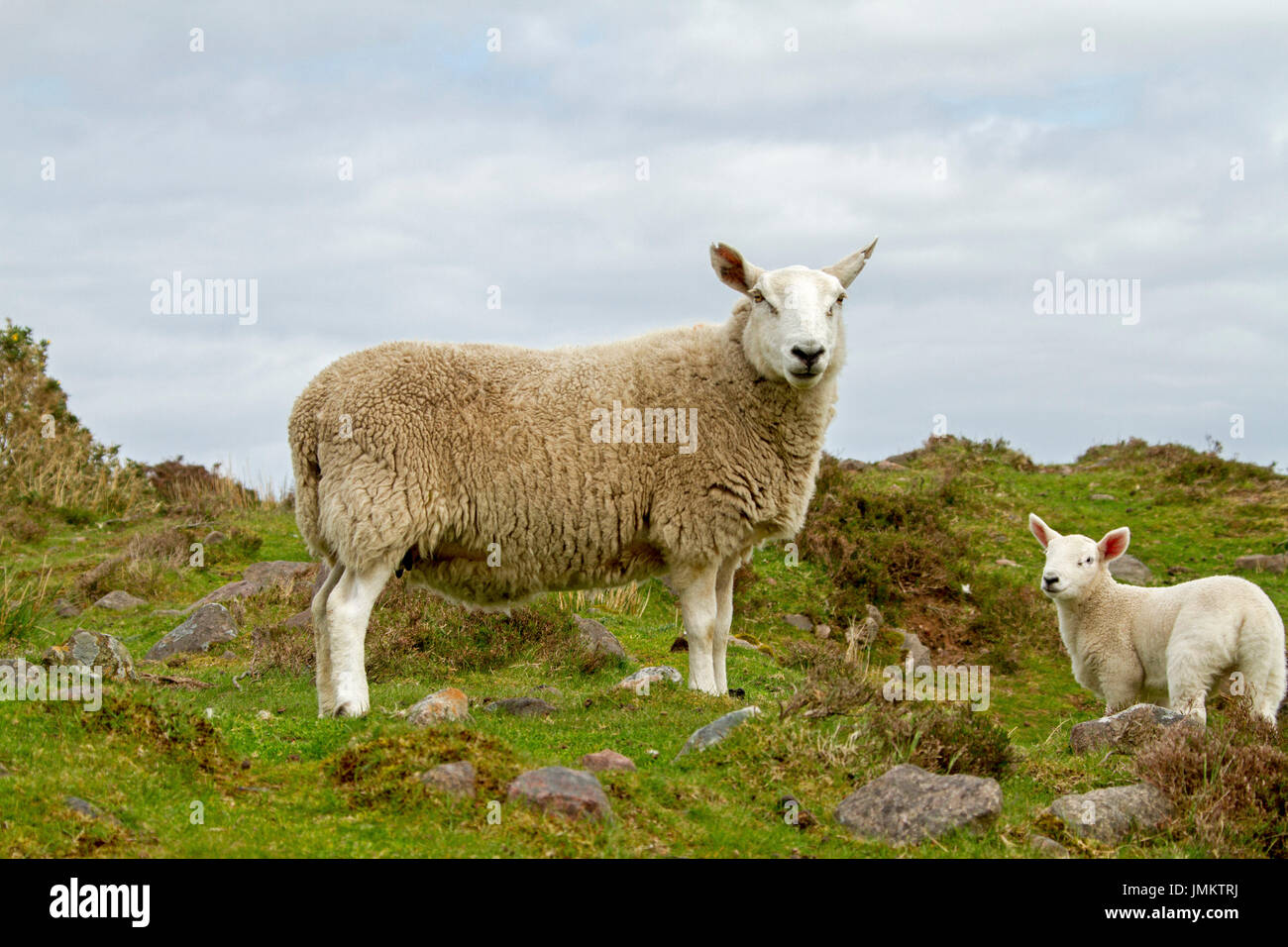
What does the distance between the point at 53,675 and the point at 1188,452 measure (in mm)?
22209

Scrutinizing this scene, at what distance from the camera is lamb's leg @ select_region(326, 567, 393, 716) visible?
27.4ft

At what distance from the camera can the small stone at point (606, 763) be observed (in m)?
6.83

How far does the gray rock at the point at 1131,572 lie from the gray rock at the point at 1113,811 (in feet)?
36.4

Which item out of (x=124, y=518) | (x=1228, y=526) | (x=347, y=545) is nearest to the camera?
(x=347, y=545)

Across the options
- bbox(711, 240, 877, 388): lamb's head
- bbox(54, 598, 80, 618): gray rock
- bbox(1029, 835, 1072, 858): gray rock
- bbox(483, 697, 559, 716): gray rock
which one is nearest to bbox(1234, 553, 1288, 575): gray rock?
bbox(711, 240, 877, 388): lamb's head

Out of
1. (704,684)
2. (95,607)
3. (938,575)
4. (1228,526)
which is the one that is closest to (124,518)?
(95,607)

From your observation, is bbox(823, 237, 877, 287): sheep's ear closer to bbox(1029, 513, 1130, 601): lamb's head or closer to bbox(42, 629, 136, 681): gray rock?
bbox(1029, 513, 1130, 601): lamb's head

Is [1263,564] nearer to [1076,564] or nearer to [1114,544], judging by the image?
[1114,544]

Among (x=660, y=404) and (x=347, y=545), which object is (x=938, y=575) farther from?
(x=347, y=545)

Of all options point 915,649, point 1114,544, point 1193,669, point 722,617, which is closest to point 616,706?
point 722,617

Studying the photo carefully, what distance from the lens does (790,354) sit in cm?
918

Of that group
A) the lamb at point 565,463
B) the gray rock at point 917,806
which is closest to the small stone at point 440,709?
the lamb at point 565,463

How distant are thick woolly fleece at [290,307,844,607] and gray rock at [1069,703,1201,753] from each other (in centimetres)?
284

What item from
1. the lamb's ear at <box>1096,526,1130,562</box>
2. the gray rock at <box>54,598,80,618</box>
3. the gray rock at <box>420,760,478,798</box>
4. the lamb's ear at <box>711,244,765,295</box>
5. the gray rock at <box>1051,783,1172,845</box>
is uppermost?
the lamb's ear at <box>711,244,765,295</box>
